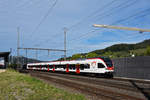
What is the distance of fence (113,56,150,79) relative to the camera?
76.9ft

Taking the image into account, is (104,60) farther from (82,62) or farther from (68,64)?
(68,64)

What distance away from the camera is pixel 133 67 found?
83.7 feet

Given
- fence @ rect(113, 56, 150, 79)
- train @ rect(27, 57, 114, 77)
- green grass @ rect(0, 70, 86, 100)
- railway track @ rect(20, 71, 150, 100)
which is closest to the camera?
green grass @ rect(0, 70, 86, 100)

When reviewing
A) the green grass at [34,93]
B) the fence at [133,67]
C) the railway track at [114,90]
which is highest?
the fence at [133,67]

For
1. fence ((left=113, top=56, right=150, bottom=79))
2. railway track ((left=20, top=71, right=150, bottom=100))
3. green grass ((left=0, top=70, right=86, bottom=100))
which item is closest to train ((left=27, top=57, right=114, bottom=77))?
fence ((left=113, top=56, right=150, bottom=79))

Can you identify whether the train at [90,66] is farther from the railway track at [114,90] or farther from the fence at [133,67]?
the railway track at [114,90]

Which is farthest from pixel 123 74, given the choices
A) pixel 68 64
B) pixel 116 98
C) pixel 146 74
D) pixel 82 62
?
pixel 116 98

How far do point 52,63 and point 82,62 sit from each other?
698 inches

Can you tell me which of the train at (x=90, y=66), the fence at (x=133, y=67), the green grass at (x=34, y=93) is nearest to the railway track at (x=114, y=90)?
the green grass at (x=34, y=93)

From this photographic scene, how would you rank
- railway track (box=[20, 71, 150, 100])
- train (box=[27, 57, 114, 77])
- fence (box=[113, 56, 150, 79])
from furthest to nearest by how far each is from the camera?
train (box=[27, 57, 114, 77]), fence (box=[113, 56, 150, 79]), railway track (box=[20, 71, 150, 100])

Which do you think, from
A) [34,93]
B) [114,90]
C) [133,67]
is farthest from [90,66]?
[34,93]

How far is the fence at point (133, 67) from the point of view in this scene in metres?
23.5

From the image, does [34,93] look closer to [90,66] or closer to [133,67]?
[90,66]

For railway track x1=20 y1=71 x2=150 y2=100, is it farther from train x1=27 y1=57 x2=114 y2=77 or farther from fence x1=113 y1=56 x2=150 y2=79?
fence x1=113 y1=56 x2=150 y2=79
